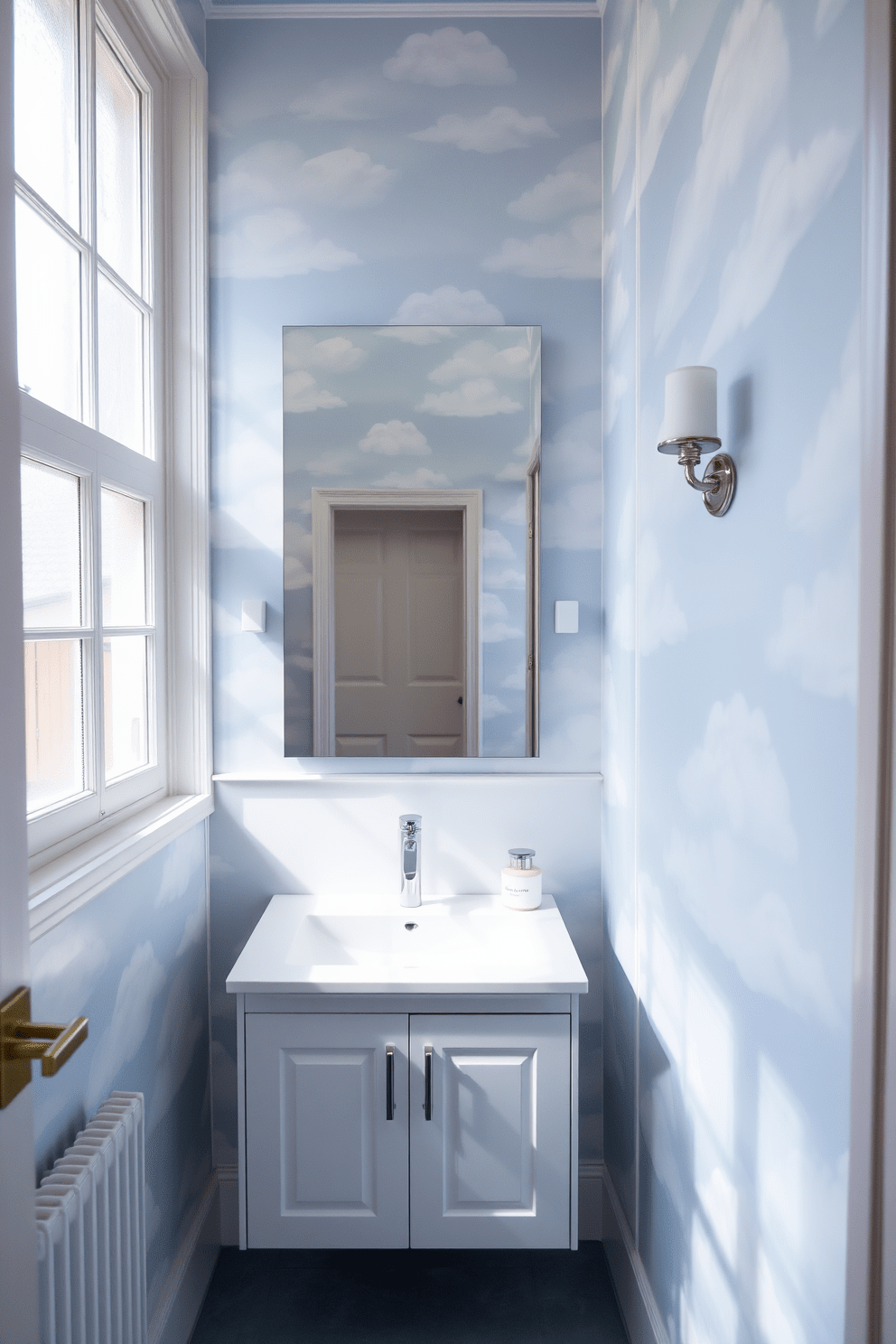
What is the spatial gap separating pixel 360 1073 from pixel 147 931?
48 centimetres

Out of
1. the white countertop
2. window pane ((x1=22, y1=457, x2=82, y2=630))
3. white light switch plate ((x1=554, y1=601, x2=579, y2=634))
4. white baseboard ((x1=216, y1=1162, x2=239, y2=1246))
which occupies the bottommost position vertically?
white baseboard ((x1=216, y1=1162, x2=239, y2=1246))

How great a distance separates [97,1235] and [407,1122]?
1.96ft

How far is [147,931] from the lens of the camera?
155 cm

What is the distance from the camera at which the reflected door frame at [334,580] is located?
192cm

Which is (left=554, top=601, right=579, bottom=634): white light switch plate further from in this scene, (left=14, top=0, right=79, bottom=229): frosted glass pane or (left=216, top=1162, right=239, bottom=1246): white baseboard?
(left=216, top=1162, right=239, bottom=1246): white baseboard

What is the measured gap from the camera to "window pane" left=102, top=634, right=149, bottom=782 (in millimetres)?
1596

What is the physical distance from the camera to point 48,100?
4.36 ft

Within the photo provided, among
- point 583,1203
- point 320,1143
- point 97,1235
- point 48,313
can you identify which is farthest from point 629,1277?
point 48,313

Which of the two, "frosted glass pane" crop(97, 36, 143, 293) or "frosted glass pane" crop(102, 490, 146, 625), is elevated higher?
"frosted glass pane" crop(97, 36, 143, 293)

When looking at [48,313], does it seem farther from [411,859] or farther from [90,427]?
[411,859]

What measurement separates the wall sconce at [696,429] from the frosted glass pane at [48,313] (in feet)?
3.00

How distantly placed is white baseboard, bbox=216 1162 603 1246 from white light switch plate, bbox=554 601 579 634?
50.0 inches

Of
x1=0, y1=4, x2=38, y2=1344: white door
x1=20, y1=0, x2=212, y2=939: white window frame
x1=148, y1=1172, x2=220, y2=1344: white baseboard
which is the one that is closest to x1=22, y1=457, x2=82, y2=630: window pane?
x1=20, y1=0, x2=212, y2=939: white window frame

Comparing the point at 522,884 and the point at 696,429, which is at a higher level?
the point at 696,429
